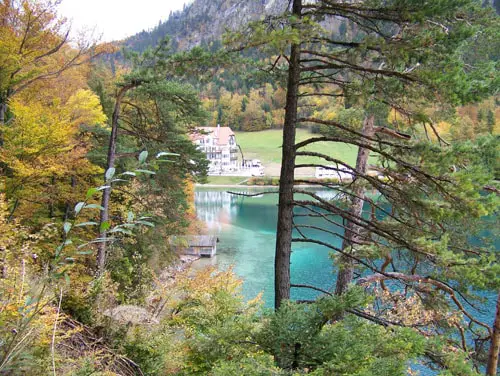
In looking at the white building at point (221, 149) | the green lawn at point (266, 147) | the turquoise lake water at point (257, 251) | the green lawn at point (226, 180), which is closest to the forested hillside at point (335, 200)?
the turquoise lake water at point (257, 251)

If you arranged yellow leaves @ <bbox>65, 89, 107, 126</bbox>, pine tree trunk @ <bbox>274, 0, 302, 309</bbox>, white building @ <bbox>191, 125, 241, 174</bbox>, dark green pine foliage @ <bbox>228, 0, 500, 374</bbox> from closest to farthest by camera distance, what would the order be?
dark green pine foliage @ <bbox>228, 0, 500, 374</bbox> < pine tree trunk @ <bbox>274, 0, 302, 309</bbox> < yellow leaves @ <bbox>65, 89, 107, 126</bbox> < white building @ <bbox>191, 125, 241, 174</bbox>

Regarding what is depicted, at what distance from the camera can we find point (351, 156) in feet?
148

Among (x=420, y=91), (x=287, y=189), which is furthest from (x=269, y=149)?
(x=420, y=91)

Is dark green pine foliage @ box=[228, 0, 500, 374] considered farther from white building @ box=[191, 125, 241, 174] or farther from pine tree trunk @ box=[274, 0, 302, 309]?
white building @ box=[191, 125, 241, 174]

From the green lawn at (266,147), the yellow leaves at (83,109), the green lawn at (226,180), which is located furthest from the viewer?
the green lawn at (226,180)

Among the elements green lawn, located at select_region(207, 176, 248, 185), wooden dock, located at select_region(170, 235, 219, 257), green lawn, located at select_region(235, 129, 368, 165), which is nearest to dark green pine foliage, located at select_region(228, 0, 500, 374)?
wooden dock, located at select_region(170, 235, 219, 257)

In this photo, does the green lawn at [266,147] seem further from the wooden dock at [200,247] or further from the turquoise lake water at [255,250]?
the wooden dock at [200,247]

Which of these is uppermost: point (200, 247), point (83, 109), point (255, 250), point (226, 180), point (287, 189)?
point (83, 109)

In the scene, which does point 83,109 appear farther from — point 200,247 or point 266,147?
point 266,147

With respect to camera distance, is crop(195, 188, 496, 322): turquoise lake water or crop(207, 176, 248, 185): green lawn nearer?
crop(195, 188, 496, 322): turquoise lake water

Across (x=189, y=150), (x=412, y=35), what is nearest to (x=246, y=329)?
(x=412, y=35)

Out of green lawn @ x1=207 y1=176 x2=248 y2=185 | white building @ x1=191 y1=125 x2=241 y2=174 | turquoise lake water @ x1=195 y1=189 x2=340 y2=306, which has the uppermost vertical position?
white building @ x1=191 y1=125 x2=241 y2=174

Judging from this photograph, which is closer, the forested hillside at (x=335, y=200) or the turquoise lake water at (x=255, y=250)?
the forested hillside at (x=335, y=200)

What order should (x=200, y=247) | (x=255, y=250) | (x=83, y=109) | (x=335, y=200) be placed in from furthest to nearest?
(x=255, y=250) → (x=200, y=247) → (x=83, y=109) → (x=335, y=200)
